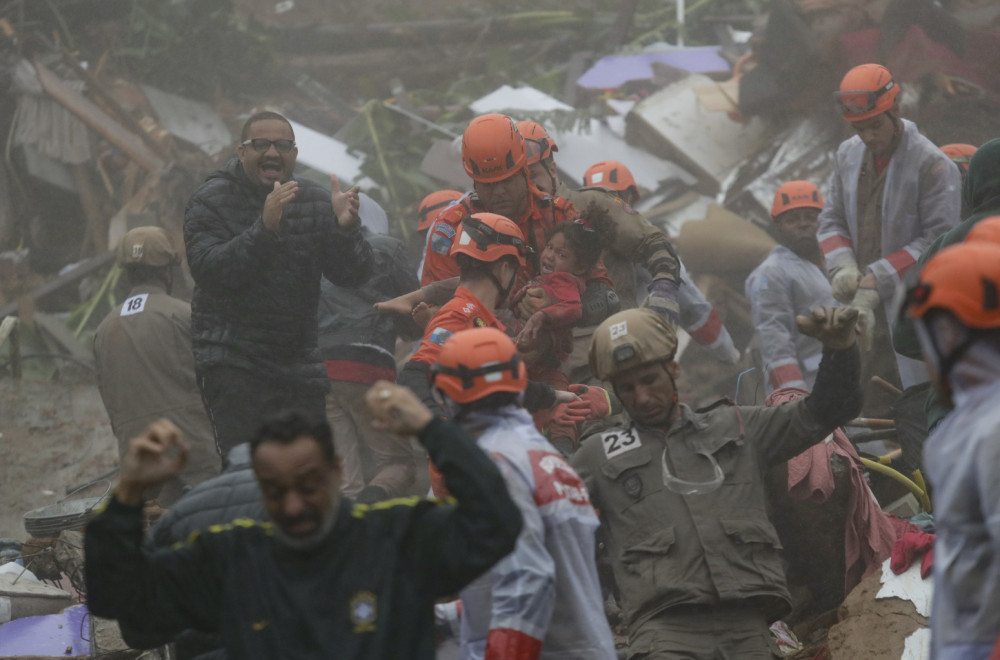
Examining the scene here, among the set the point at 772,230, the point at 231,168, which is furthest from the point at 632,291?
the point at 772,230

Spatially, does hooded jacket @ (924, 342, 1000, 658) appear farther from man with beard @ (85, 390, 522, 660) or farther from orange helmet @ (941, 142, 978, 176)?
orange helmet @ (941, 142, 978, 176)

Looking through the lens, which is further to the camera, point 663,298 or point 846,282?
point 846,282

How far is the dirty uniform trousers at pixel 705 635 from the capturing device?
4.26 metres

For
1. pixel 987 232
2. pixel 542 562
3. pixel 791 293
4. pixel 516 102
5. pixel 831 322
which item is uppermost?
pixel 987 232

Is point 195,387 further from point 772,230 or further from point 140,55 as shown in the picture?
point 140,55

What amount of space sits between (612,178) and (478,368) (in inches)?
161

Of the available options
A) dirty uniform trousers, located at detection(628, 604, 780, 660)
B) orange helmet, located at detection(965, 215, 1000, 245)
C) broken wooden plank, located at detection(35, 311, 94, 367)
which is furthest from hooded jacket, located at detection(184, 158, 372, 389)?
broken wooden plank, located at detection(35, 311, 94, 367)

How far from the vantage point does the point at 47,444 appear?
10438 millimetres

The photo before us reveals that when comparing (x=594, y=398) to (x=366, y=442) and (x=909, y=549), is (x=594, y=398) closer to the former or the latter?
(x=909, y=549)

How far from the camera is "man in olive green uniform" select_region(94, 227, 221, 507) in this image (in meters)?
7.46

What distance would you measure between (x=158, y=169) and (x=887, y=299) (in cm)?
799

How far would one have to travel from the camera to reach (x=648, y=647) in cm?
431

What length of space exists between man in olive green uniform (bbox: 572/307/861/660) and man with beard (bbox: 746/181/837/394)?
3.36 metres

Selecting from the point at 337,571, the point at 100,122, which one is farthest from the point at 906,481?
the point at 100,122
